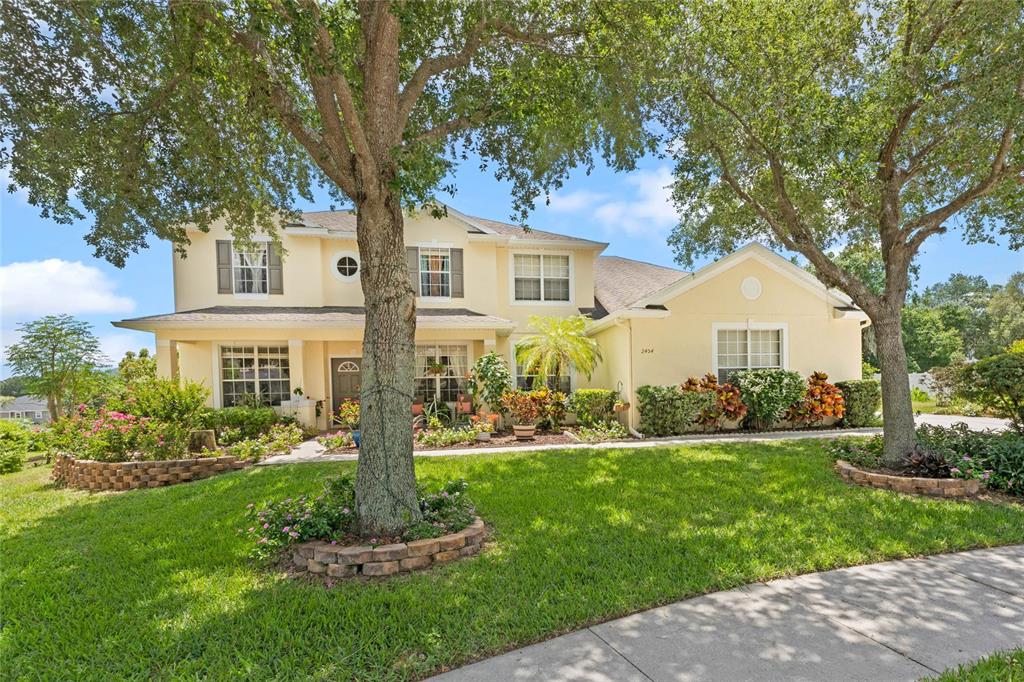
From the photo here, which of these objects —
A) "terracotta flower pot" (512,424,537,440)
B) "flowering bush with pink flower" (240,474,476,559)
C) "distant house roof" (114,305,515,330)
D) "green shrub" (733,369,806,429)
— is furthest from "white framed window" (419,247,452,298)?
"flowering bush with pink flower" (240,474,476,559)

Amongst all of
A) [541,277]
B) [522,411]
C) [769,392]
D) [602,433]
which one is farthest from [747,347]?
[522,411]

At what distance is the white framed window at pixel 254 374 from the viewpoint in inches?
536

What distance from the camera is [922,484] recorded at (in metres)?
6.64

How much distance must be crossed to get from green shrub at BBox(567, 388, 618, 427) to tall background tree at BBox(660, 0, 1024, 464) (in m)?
5.76

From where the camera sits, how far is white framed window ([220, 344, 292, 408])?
44.7 ft

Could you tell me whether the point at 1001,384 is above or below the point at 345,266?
below

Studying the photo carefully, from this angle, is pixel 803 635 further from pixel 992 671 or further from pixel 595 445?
pixel 595 445

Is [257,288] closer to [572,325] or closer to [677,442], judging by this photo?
[572,325]

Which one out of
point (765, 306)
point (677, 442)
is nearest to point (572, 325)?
point (677, 442)

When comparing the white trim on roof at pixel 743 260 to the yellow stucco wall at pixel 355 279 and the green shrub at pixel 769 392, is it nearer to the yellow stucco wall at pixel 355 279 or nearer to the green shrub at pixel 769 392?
the green shrub at pixel 769 392

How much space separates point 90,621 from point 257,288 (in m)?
11.7

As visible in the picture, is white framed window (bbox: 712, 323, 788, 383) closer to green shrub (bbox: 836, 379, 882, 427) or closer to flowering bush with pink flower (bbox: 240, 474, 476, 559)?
green shrub (bbox: 836, 379, 882, 427)

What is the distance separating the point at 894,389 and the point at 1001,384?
206cm

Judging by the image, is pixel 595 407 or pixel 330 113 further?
pixel 595 407
